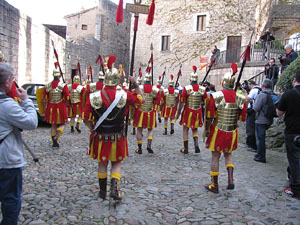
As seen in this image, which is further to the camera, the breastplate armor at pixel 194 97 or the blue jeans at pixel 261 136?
the breastplate armor at pixel 194 97

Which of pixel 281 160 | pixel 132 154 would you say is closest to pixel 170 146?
pixel 132 154

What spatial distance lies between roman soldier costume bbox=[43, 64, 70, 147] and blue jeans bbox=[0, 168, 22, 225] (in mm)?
4311

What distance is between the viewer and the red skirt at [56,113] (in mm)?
6750

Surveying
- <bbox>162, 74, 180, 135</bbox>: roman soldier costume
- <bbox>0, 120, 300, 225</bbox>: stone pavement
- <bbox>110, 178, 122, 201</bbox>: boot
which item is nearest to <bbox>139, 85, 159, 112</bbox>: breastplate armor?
<bbox>0, 120, 300, 225</bbox>: stone pavement

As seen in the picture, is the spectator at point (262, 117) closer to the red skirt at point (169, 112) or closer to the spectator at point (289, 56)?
the spectator at point (289, 56)

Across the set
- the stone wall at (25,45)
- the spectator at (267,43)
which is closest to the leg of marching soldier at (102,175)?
the stone wall at (25,45)

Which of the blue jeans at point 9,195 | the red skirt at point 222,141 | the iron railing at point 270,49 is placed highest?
the iron railing at point 270,49

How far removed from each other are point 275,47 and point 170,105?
247 inches

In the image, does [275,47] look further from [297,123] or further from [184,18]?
[184,18]

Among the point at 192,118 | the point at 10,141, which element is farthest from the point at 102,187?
the point at 192,118

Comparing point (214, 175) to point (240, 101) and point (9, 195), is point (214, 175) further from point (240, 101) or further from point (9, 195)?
point (9, 195)

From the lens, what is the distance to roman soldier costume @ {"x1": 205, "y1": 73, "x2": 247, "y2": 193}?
4273mm

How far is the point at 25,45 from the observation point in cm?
1101

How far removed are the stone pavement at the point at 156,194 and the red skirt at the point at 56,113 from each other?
29.9 inches
